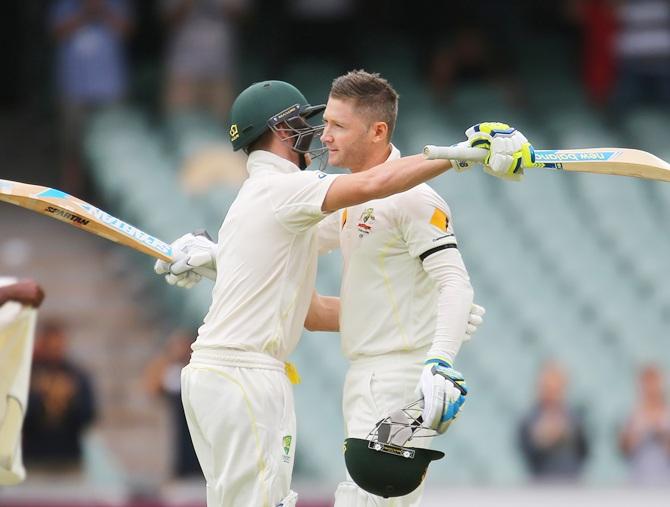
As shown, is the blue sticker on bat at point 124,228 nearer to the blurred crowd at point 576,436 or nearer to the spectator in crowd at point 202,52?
the blurred crowd at point 576,436

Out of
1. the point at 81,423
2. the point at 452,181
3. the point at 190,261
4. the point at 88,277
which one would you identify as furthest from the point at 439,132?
the point at 190,261

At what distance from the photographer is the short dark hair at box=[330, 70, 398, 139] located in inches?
231

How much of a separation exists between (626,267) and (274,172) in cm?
671

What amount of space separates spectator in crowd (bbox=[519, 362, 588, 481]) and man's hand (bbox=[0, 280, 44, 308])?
3.93 meters

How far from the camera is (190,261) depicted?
6.30 meters

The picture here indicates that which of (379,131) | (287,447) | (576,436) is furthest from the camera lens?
(576,436)

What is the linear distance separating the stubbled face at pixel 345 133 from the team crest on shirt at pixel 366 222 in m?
0.20


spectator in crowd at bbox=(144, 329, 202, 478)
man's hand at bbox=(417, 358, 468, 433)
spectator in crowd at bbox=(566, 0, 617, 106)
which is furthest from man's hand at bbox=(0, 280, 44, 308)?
spectator in crowd at bbox=(566, 0, 617, 106)

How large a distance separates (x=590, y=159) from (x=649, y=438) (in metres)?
4.96

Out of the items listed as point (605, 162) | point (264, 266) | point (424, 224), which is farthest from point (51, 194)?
point (605, 162)

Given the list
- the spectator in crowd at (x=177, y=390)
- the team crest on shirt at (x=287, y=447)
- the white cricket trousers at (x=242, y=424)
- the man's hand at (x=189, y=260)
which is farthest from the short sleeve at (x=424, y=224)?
the spectator in crowd at (x=177, y=390)

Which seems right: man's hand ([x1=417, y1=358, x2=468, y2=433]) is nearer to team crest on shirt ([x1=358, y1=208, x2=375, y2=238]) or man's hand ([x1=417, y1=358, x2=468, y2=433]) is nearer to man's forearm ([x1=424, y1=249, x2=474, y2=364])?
man's forearm ([x1=424, y1=249, x2=474, y2=364])

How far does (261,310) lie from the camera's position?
5734 millimetres

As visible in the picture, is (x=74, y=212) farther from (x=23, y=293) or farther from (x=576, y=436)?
(x=576, y=436)
